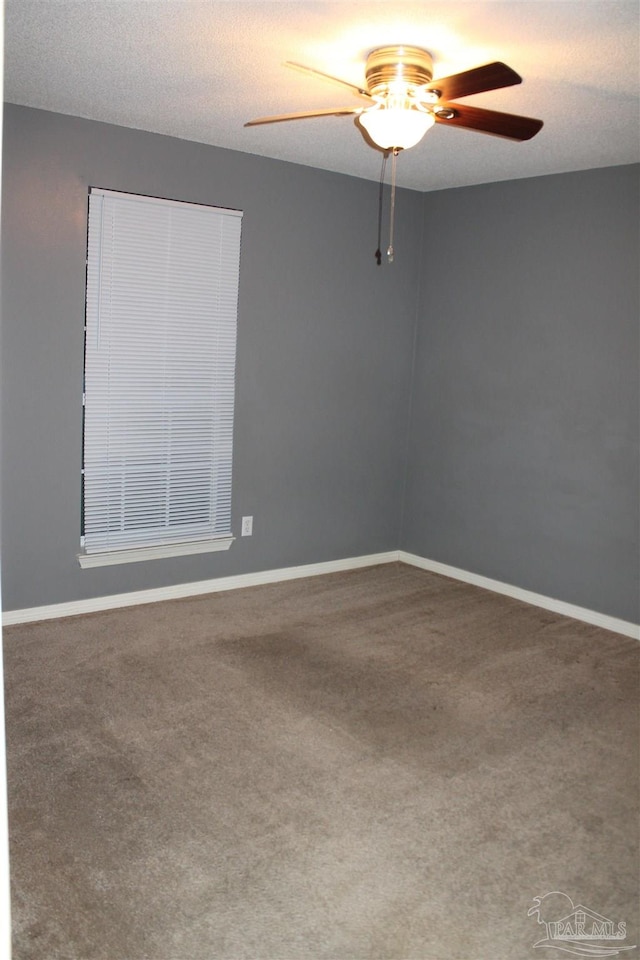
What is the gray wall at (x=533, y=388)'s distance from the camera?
14.3 ft

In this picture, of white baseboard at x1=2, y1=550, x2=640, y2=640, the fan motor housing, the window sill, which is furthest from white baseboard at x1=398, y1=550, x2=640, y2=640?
the fan motor housing

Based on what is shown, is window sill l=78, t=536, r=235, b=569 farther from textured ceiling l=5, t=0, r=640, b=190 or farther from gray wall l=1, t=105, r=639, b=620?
textured ceiling l=5, t=0, r=640, b=190

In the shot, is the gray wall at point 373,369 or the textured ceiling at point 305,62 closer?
the textured ceiling at point 305,62

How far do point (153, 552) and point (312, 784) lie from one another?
2000mm

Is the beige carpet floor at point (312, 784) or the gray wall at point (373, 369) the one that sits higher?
the gray wall at point (373, 369)

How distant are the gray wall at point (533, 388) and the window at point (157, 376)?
4.68 ft

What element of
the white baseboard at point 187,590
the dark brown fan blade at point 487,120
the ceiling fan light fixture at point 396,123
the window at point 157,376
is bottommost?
the white baseboard at point 187,590

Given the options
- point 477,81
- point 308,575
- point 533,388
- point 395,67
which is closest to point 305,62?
point 395,67

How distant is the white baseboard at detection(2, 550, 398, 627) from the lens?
4129mm

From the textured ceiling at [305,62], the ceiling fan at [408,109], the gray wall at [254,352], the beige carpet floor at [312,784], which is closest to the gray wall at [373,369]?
the gray wall at [254,352]

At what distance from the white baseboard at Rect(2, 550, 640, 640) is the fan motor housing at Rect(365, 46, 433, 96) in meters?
2.82

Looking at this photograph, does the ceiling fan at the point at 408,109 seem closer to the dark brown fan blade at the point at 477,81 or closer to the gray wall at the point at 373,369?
the dark brown fan blade at the point at 477,81

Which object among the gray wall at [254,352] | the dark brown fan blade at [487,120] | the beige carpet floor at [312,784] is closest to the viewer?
the beige carpet floor at [312,784]

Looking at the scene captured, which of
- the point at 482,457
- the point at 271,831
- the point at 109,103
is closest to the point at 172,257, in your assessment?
the point at 109,103
